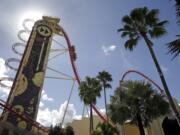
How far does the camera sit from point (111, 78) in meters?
34.9

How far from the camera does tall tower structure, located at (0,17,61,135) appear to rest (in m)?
33.1

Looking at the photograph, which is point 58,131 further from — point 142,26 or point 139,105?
point 142,26

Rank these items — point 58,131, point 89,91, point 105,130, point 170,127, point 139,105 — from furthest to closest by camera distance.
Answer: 1. point 89,91
2. point 170,127
3. point 105,130
4. point 58,131
5. point 139,105

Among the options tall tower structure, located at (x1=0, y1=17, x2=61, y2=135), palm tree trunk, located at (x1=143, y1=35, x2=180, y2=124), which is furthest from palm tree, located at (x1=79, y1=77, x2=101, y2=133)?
palm tree trunk, located at (x1=143, y1=35, x2=180, y2=124)

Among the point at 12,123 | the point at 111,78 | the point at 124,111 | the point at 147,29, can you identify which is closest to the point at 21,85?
the point at 12,123

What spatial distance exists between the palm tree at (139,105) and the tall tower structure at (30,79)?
18.7 m

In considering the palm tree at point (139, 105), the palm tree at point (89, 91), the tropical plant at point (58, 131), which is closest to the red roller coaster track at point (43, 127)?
the palm tree at point (89, 91)

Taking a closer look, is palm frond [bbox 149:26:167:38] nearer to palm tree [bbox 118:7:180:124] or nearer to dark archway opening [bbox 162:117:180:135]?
palm tree [bbox 118:7:180:124]

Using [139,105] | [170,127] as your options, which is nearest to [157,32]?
[139,105]

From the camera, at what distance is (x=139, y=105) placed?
61.3ft

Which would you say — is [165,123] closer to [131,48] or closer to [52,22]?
[131,48]

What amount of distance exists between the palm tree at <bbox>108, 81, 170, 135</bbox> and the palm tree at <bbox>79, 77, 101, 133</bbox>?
31.5ft

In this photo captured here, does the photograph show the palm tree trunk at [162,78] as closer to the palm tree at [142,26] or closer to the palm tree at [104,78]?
the palm tree at [142,26]

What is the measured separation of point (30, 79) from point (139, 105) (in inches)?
974
